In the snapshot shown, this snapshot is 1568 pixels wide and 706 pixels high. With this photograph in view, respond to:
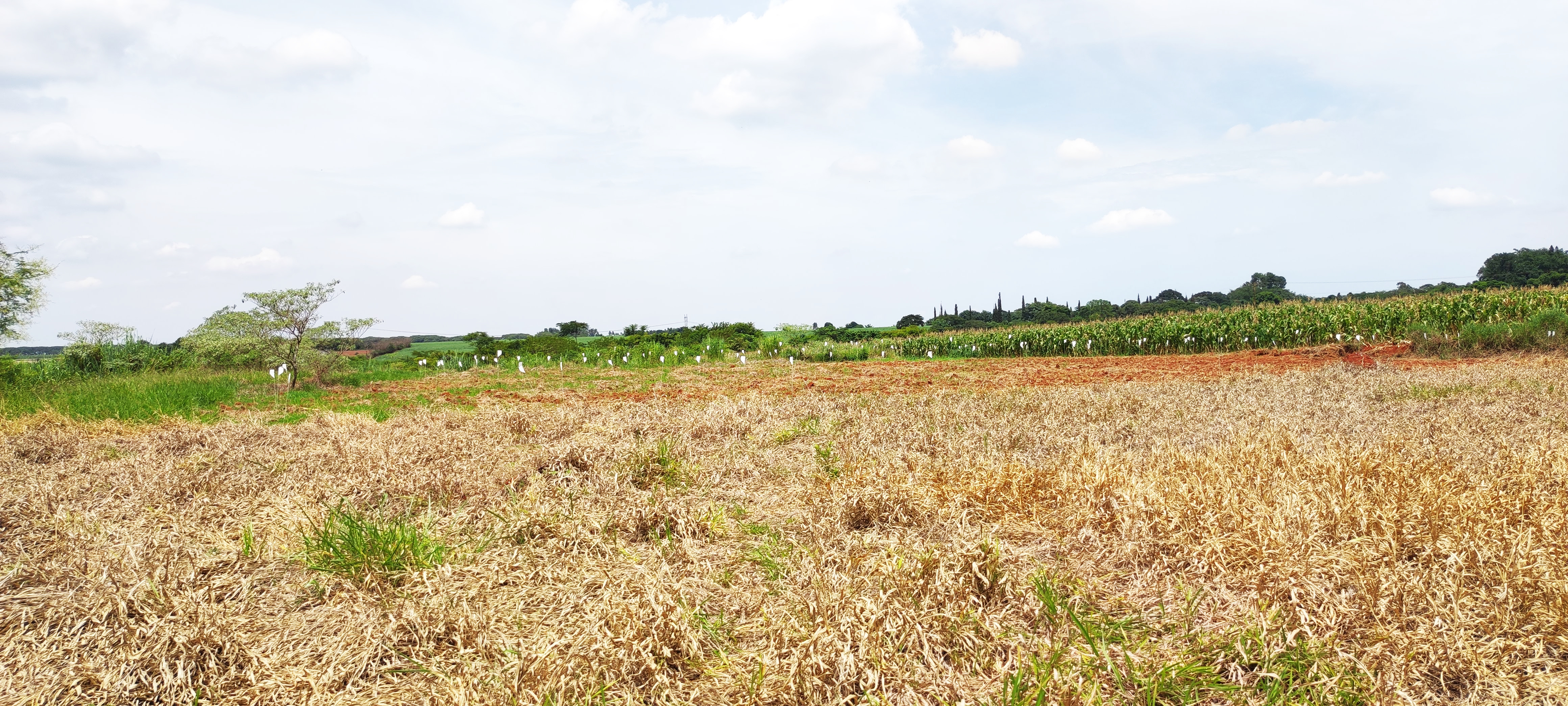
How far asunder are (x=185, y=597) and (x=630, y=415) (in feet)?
16.8

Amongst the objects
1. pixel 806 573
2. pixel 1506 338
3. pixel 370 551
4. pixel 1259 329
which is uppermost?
pixel 1259 329

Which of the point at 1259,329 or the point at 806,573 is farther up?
the point at 1259,329

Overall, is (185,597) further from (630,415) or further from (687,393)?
(687,393)

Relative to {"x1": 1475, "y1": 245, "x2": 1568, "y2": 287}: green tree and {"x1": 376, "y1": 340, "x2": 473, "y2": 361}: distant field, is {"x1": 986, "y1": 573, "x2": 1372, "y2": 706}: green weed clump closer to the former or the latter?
{"x1": 376, "y1": 340, "x2": 473, "y2": 361}: distant field

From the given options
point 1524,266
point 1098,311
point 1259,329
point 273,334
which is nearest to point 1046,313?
point 1098,311

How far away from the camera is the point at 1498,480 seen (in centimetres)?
414

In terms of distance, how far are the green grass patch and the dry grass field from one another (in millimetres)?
3724

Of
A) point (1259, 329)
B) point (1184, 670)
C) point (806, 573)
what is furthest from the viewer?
point (1259, 329)

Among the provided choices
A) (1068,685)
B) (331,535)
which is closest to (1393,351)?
→ (1068,685)

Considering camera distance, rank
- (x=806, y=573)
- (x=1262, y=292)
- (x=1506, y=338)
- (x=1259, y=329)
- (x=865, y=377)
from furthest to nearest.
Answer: (x=1262, y=292) < (x=1259, y=329) < (x=1506, y=338) < (x=865, y=377) < (x=806, y=573)

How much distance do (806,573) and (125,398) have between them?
11.6 meters

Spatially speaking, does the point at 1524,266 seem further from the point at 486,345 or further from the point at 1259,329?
the point at 486,345

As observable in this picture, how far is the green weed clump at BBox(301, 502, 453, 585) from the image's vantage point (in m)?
3.22

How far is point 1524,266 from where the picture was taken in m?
50.3
